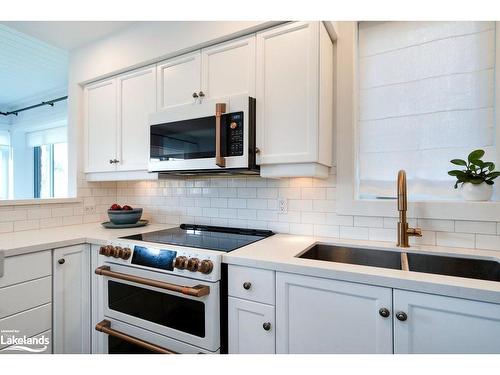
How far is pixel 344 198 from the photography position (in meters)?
1.67

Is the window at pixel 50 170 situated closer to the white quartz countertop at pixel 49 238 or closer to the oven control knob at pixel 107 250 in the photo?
the white quartz countertop at pixel 49 238

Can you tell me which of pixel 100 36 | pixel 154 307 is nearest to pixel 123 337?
pixel 154 307

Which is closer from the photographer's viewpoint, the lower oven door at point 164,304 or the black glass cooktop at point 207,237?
the lower oven door at point 164,304

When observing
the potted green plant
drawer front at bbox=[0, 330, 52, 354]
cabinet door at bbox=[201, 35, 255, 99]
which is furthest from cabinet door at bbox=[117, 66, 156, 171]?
the potted green plant

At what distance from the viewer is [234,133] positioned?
1580 millimetres

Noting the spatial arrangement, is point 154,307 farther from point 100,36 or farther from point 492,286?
point 100,36

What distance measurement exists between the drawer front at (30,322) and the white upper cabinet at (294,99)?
1.49m

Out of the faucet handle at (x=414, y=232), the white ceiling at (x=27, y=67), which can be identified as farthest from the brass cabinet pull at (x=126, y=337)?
the white ceiling at (x=27, y=67)

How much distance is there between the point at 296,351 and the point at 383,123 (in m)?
1.35

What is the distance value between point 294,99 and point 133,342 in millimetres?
1586

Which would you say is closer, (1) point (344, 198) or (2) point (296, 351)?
(2) point (296, 351)

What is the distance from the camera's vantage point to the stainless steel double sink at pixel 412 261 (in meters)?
1.28

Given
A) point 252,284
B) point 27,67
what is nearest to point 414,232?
point 252,284

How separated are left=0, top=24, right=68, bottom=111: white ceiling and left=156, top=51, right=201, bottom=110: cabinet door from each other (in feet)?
4.57
